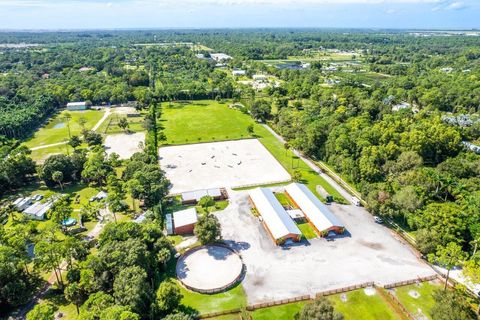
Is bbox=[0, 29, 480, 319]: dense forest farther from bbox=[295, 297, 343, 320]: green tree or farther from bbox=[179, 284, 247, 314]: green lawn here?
bbox=[295, 297, 343, 320]: green tree

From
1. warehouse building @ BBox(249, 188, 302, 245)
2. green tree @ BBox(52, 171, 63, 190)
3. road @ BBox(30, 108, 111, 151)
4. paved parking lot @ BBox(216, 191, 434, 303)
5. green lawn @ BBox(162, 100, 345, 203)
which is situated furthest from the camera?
road @ BBox(30, 108, 111, 151)

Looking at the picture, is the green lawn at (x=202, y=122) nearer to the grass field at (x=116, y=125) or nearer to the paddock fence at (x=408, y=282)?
the grass field at (x=116, y=125)

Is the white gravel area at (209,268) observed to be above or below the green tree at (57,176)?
below

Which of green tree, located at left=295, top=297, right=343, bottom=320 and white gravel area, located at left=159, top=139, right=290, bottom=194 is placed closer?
green tree, located at left=295, top=297, right=343, bottom=320

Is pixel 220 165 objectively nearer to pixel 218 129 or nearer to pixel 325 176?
pixel 325 176

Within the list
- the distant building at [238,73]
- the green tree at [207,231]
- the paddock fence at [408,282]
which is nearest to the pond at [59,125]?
the green tree at [207,231]

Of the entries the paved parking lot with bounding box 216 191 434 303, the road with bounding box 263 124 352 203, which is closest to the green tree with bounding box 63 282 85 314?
the paved parking lot with bounding box 216 191 434 303
